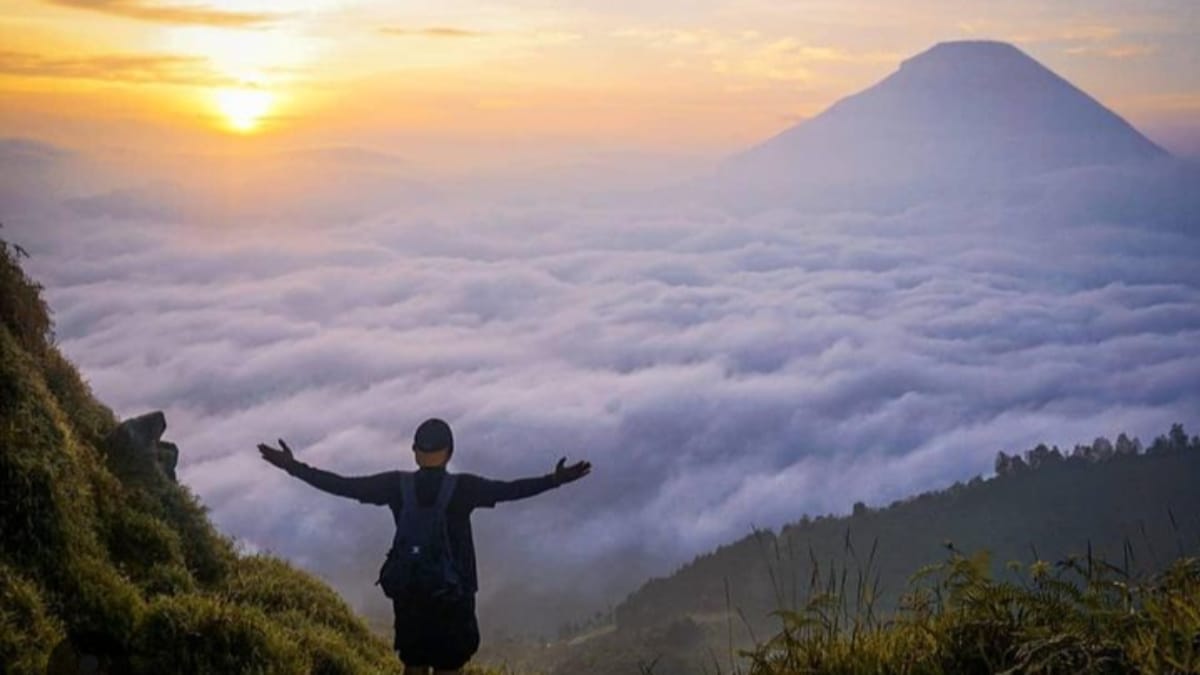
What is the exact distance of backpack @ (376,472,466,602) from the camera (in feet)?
27.6

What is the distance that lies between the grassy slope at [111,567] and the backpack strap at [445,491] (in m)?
1.79

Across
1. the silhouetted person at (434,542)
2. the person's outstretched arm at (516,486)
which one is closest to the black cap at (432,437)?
the silhouetted person at (434,542)

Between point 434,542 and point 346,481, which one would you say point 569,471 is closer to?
point 434,542

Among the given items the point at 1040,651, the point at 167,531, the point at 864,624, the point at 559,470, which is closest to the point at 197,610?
the point at 559,470

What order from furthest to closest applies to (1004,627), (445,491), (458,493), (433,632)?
(458,493) < (445,491) < (433,632) < (1004,627)

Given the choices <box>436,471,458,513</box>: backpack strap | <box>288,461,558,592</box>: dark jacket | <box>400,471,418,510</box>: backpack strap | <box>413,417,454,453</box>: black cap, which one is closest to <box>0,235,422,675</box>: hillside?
<box>288,461,558,592</box>: dark jacket

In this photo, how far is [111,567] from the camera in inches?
385

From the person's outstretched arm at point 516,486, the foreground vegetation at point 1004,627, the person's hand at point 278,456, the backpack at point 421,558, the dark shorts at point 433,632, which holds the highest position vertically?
the person's hand at point 278,456

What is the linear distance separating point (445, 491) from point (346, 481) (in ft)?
2.94

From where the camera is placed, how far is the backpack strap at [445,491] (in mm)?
8578

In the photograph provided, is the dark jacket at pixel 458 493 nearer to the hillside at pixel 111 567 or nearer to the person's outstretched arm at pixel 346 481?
the person's outstretched arm at pixel 346 481

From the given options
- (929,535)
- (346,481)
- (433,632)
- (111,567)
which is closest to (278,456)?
(346,481)

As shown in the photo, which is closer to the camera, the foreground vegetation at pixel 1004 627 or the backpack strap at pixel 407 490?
the foreground vegetation at pixel 1004 627

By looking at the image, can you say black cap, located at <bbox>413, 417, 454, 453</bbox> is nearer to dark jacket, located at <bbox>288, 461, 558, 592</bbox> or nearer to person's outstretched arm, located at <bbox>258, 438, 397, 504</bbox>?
dark jacket, located at <bbox>288, 461, 558, 592</bbox>
